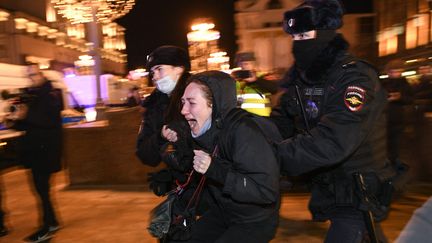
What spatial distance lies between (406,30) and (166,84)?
136 feet

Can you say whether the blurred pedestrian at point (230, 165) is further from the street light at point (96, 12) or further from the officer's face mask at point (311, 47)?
the street light at point (96, 12)

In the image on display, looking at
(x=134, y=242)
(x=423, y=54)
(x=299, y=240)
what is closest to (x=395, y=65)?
(x=299, y=240)

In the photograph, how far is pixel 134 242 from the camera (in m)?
5.29

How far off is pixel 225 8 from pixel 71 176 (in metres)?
44.3

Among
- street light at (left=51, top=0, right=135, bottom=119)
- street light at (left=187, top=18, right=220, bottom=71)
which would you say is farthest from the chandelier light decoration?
street light at (left=187, top=18, right=220, bottom=71)

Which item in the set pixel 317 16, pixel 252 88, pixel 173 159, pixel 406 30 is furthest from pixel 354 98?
pixel 406 30

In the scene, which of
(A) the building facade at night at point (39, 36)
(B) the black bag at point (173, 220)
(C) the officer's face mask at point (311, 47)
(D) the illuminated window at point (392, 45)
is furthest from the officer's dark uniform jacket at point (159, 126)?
(D) the illuminated window at point (392, 45)

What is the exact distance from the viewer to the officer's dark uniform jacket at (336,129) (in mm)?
2268

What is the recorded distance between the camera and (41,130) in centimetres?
553

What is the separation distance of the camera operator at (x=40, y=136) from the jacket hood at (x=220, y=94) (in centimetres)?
341

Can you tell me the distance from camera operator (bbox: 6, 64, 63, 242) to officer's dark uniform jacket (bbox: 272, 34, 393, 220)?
3.85 meters

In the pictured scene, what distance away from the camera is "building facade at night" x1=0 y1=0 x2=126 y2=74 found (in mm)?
31219

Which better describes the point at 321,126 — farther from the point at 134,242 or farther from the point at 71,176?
the point at 71,176

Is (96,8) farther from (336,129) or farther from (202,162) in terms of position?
(336,129)
